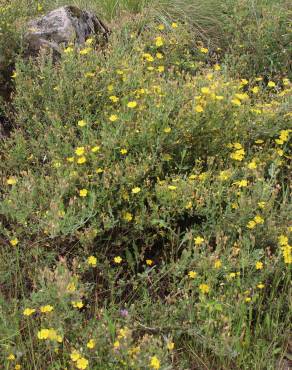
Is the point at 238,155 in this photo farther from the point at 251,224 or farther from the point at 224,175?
the point at 251,224

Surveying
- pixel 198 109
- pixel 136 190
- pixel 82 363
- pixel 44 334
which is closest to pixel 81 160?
pixel 136 190

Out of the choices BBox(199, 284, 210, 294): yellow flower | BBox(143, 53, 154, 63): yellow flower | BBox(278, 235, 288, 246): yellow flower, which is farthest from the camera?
BBox(143, 53, 154, 63): yellow flower

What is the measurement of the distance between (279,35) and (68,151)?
9.51 ft

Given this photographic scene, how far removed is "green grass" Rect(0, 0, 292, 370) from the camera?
2.54 meters

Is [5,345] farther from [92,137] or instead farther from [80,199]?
[92,137]

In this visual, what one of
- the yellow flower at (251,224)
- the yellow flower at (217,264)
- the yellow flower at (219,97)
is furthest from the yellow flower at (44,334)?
the yellow flower at (219,97)

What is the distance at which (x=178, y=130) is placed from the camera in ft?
11.1

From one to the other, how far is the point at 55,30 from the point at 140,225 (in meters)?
2.38

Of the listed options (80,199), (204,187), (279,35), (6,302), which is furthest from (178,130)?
(279,35)

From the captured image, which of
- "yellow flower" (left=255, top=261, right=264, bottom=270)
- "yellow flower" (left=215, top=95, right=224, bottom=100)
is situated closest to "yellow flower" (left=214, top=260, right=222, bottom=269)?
"yellow flower" (left=255, top=261, right=264, bottom=270)

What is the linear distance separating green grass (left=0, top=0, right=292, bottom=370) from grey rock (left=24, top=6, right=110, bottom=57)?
1.93ft

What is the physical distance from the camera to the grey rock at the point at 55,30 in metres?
4.64

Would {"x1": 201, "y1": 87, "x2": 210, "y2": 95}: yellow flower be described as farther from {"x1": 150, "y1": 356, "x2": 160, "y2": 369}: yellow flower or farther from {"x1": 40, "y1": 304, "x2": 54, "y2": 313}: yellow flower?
{"x1": 150, "y1": 356, "x2": 160, "y2": 369}: yellow flower

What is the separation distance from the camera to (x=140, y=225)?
3.00 metres
